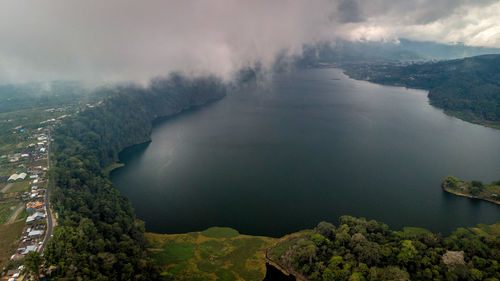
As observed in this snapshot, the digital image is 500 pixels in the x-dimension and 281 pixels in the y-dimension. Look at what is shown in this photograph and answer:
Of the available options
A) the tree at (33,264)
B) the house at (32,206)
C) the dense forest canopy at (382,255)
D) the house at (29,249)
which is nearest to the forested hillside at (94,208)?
the tree at (33,264)

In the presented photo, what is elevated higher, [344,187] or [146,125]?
[146,125]

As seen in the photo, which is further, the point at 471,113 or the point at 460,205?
the point at 471,113

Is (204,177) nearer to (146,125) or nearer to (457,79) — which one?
(146,125)

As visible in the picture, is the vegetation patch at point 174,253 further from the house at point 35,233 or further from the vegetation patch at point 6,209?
the vegetation patch at point 6,209

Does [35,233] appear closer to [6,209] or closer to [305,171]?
[6,209]

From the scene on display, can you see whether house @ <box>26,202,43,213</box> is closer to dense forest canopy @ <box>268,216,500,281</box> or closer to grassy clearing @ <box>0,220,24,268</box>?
grassy clearing @ <box>0,220,24,268</box>

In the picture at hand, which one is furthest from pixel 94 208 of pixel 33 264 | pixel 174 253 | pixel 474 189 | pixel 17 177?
pixel 474 189

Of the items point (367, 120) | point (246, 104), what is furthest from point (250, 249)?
point (246, 104)

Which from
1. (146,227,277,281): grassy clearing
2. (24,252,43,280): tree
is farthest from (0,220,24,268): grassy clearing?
(146,227,277,281): grassy clearing
